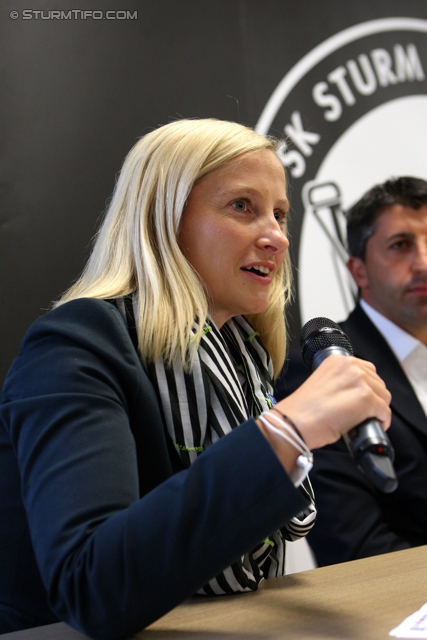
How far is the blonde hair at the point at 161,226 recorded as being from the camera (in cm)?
138

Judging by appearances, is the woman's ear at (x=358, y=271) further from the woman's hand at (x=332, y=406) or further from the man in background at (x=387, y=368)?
the woman's hand at (x=332, y=406)

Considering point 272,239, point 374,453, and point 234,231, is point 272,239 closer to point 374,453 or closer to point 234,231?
point 234,231

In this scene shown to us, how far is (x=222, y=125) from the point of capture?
5.22 ft

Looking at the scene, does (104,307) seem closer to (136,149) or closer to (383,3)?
(136,149)

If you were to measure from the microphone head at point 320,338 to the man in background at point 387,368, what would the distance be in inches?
43.1

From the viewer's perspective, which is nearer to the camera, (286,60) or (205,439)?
(205,439)

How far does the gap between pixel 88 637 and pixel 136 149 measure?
1037mm

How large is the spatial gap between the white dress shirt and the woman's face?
123 cm

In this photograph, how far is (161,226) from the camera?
151cm

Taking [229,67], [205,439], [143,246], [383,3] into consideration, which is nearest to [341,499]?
[205,439]

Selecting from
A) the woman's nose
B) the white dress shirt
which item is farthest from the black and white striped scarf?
the white dress shirt

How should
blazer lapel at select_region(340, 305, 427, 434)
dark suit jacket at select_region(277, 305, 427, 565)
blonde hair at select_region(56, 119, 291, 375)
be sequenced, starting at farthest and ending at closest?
blazer lapel at select_region(340, 305, 427, 434), dark suit jacket at select_region(277, 305, 427, 565), blonde hair at select_region(56, 119, 291, 375)

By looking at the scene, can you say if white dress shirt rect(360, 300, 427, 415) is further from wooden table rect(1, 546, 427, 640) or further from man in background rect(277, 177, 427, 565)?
wooden table rect(1, 546, 427, 640)

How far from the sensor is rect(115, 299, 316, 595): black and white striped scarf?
1260 mm
